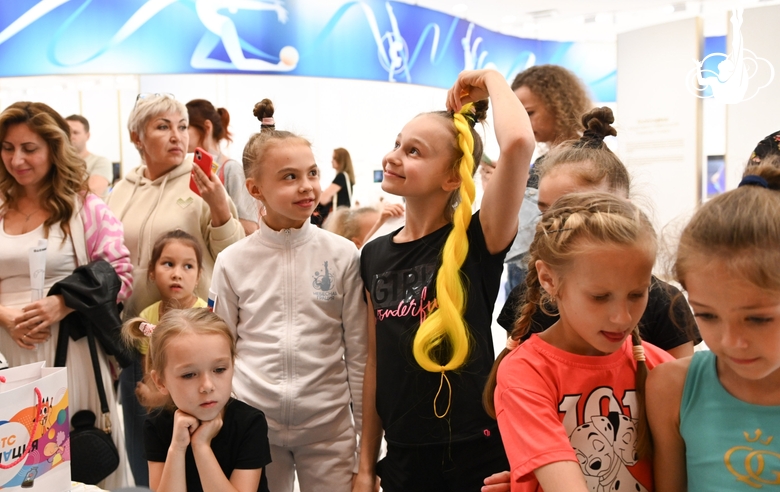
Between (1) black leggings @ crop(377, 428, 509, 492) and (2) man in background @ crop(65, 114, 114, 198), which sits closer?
(1) black leggings @ crop(377, 428, 509, 492)

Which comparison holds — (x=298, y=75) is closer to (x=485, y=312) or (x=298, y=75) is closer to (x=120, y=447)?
(x=120, y=447)

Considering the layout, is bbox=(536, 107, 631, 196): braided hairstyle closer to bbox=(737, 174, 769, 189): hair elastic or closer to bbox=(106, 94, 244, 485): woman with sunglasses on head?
bbox=(737, 174, 769, 189): hair elastic

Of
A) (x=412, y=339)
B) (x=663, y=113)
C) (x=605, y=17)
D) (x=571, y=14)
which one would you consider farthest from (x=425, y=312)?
(x=605, y=17)

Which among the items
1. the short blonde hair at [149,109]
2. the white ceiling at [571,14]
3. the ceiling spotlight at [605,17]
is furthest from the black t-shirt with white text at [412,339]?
the ceiling spotlight at [605,17]

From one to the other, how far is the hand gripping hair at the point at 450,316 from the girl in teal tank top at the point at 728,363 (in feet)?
1.83

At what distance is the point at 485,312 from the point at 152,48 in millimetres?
5740

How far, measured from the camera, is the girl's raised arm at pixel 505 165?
173 centimetres

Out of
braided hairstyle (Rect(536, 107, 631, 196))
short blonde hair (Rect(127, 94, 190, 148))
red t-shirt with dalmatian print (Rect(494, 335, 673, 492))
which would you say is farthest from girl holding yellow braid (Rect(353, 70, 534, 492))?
short blonde hair (Rect(127, 94, 190, 148))

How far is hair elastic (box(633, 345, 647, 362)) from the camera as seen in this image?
1416mm

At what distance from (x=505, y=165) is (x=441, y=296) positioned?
0.37 metres

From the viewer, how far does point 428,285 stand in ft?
6.21

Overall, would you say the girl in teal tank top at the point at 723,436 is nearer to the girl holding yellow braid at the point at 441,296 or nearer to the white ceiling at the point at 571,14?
the girl holding yellow braid at the point at 441,296

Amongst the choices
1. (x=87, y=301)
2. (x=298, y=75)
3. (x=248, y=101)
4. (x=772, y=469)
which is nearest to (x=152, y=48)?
(x=248, y=101)

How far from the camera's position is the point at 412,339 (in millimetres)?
1880
